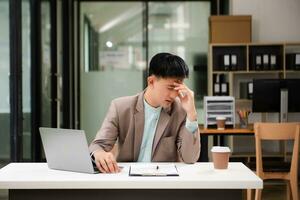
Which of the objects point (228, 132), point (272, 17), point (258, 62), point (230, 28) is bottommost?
point (228, 132)

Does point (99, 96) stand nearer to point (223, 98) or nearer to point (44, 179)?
point (223, 98)

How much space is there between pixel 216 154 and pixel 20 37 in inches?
110

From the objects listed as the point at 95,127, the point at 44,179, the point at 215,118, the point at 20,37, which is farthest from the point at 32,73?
the point at 44,179

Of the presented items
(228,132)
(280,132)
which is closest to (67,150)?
(280,132)

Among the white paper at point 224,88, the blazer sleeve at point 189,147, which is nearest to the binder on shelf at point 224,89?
the white paper at point 224,88

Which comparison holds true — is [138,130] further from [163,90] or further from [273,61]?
[273,61]

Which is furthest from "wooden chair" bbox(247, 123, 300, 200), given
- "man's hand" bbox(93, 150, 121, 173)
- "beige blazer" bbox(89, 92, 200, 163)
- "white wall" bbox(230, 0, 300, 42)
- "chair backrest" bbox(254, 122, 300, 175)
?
"white wall" bbox(230, 0, 300, 42)

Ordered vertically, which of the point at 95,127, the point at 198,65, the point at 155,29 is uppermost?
the point at 155,29

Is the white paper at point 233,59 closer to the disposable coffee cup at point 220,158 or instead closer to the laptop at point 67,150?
the disposable coffee cup at point 220,158

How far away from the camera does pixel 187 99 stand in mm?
2416

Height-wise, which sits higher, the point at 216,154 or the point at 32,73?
the point at 32,73

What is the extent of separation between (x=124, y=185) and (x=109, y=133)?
674 millimetres

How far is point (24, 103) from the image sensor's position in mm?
4922

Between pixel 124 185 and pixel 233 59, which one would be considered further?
pixel 233 59
